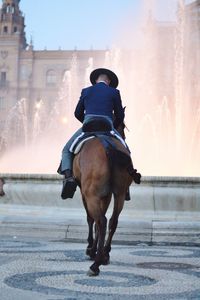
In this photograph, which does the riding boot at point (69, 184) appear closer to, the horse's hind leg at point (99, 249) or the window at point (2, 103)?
the horse's hind leg at point (99, 249)

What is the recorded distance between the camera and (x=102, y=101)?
4.19 metres

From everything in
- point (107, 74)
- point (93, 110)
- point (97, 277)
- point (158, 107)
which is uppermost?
point (107, 74)

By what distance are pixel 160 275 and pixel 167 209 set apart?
9.18ft

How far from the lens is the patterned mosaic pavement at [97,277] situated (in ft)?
9.66

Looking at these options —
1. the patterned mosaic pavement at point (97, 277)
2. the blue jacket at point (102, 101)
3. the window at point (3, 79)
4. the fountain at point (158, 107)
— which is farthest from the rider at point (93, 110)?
the window at point (3, 79)

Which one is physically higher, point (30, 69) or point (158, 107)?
point (30, 69)

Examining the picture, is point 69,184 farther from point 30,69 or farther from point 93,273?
point 30,69

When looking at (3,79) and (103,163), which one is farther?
(3,79)

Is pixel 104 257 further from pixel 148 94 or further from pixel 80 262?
pixel 148 94

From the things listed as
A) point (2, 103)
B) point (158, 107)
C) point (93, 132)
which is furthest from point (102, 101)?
point (2, 103)

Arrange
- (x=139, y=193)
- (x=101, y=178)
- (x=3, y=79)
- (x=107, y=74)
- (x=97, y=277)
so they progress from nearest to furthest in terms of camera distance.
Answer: (x=97, y=277) < (x=101, y=178) < (x=107, y=74) < (x=139, y=193) < (x=3, y=79)

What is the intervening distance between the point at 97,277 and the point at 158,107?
21.2m

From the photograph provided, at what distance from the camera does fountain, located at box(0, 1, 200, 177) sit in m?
14.3

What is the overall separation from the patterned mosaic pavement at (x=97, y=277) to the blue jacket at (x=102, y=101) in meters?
1.15
